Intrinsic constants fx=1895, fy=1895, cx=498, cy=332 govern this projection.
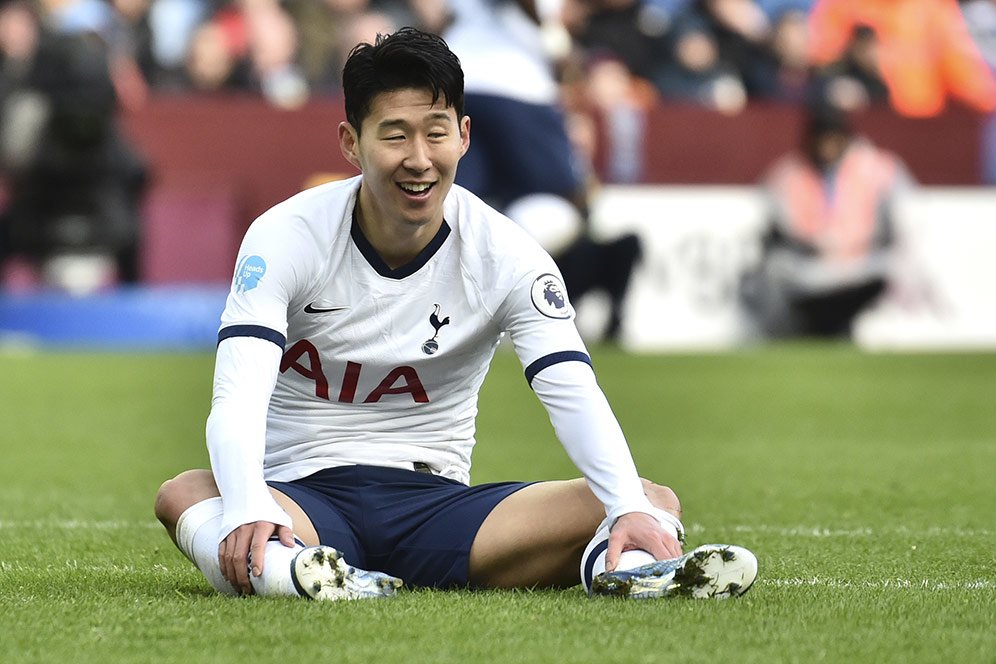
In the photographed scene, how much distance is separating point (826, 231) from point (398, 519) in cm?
1084

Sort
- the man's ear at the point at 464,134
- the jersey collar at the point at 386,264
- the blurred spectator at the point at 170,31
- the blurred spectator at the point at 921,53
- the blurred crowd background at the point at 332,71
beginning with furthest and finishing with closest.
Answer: the blurred spectator at the point at 921,53 → the blurred spectator at the point at 170,31 → the blurred crowd background at the point at 332,71 → the jersey collar at the point at 386,264 → the man's ear at the point at 464,134

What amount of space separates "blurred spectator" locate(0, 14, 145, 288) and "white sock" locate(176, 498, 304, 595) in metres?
10.8

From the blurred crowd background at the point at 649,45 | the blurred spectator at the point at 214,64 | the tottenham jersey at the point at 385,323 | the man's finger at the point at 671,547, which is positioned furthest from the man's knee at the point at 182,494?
the blurred spectator at the point at 214,64

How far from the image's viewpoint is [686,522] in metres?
6.03

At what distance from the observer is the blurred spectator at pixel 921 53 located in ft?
54.2

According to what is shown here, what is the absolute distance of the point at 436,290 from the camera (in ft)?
14.6

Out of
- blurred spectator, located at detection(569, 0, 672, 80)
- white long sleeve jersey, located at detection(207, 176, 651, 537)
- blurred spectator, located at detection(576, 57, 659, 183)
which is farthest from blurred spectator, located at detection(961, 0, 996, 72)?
white long sleeve jersey, located at detection(207, 176, 651, 537)

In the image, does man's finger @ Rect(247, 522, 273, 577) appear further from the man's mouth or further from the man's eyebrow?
the man's eyebrow

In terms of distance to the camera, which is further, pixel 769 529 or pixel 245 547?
pixel 769 529

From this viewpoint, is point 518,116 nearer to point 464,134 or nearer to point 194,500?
point 464,134

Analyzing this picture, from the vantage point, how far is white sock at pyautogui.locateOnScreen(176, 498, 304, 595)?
4.00m

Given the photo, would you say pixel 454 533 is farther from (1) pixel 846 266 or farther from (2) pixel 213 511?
(1) pixel 846 266

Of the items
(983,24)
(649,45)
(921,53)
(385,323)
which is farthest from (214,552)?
(983,24)

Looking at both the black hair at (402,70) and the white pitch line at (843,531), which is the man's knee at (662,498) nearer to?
the black hair at (402,70)
